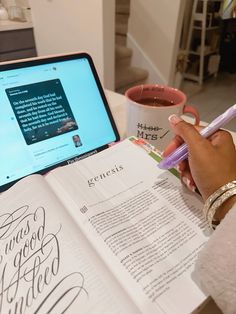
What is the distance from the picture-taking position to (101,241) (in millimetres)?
331

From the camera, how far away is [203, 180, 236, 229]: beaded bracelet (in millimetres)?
350

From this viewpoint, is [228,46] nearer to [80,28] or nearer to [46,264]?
[80,28]

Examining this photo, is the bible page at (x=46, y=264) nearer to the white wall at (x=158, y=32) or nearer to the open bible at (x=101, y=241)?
the open bible at (x=101, y=241)

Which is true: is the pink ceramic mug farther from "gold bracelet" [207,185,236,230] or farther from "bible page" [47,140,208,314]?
"gold bracelet" [207,185,236,230]

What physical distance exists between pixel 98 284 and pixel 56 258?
2.2 inches

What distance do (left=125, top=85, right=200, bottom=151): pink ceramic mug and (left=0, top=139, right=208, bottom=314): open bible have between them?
84 mm

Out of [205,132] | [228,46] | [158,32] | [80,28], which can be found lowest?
[228,46]

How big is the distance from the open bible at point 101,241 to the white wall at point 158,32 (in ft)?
5.23

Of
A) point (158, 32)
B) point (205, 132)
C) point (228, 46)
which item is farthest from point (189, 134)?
point (228, 46)

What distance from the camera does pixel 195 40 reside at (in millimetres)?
3018

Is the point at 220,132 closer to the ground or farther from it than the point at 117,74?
farther from it

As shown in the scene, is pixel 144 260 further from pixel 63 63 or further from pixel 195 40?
pixel 195 40

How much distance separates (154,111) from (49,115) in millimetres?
184

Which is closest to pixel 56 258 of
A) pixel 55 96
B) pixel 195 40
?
pixel 55 96
